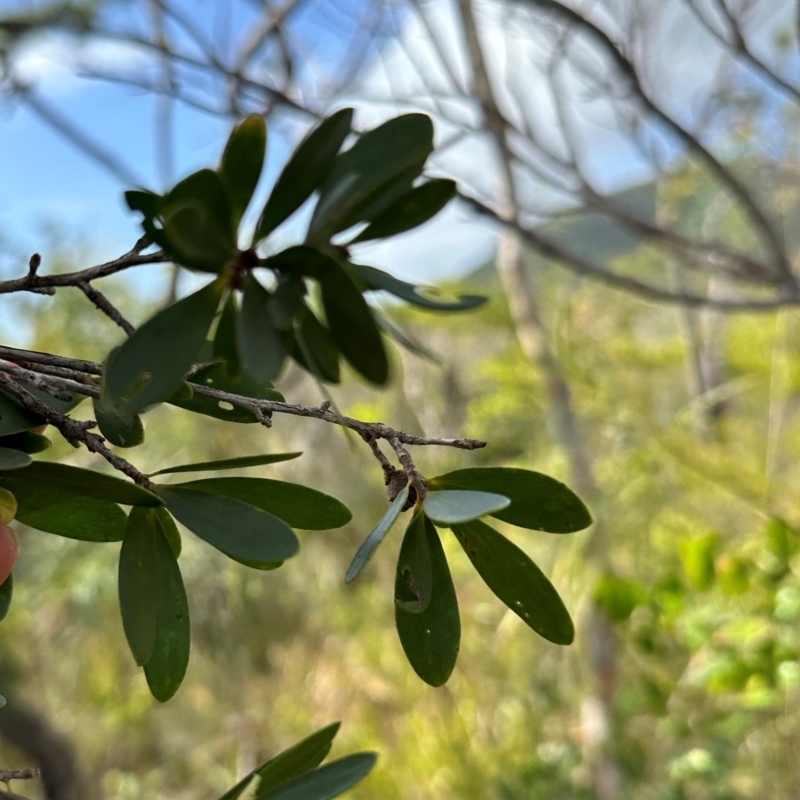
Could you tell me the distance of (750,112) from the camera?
122 centimetres

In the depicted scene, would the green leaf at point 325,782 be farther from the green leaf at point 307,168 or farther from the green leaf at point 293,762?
the green leaf at point 307,168

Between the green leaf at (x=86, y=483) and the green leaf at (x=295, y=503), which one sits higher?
the green leaf at (x=86, y=483)

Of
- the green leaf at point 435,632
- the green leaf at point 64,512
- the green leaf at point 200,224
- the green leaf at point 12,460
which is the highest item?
the green leaf at point 200,224

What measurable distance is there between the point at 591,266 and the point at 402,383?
0.66m

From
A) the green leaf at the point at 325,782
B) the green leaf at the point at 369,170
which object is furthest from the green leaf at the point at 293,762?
the green leaf at the point at 369,170

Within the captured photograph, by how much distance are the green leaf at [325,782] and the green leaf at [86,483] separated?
0.23 feet

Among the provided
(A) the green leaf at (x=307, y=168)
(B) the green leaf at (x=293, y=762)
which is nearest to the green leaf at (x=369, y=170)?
(A) the green leaf at (x=307, y=168)

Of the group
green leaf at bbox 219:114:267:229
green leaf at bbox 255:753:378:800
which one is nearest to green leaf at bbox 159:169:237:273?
green leaf at bbox 219:114:267:229

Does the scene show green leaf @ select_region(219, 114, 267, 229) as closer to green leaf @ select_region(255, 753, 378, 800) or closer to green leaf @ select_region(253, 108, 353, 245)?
green leaf @ select_region(253, 108, 353, 245)

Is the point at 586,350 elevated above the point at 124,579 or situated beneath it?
elevated above

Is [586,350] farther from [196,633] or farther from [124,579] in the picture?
[124,579]

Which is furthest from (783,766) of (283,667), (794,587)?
(283,667)

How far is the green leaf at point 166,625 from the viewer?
0.49 feet

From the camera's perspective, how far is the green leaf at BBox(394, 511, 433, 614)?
135mm
